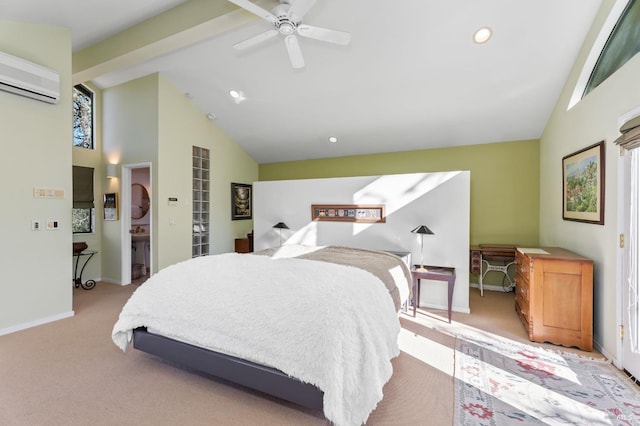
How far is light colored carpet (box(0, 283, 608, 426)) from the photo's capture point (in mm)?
1968

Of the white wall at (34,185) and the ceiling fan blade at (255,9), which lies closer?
the ceiling fan blade at (255,9)

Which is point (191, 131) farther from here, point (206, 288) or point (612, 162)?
point (612, 162)

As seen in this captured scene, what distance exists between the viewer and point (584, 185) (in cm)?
319

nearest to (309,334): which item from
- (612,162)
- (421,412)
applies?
(421,412)

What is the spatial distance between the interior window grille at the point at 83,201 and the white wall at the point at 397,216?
10.2ft

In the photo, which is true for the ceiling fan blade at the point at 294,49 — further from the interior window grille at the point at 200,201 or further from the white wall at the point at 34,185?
the interior window grille at the point at 200,201

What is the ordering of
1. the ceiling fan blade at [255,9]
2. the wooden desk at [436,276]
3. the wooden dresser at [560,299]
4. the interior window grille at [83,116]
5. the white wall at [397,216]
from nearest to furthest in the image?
the ceiling fan blade at [255,9] < the wooden dresser at [560,299] < the wooden desk at [436,276] < the white wall at [397,216] < the interior window grille at [83,116]

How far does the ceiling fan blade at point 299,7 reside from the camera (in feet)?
7.85

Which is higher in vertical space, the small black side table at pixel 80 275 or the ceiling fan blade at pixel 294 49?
the ceiling fan blade at pixel 294 49

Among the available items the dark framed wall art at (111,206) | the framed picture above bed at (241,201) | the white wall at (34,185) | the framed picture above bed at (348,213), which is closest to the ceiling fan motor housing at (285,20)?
the framed picture above bed at (348,213)

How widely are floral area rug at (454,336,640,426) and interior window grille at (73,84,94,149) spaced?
6677 mm

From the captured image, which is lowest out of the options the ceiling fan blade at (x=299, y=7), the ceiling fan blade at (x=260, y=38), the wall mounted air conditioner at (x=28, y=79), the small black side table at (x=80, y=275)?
the small black side table at (x=80, y=275)

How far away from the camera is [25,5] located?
3.17 m

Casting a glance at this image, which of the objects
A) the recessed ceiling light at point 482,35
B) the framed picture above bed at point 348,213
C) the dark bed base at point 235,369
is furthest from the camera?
the framed picture above bed at point 348,213
